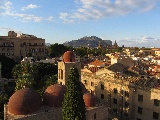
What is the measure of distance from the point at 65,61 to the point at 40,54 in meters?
55.0

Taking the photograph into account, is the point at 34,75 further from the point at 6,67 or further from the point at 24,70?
the point at 6,67

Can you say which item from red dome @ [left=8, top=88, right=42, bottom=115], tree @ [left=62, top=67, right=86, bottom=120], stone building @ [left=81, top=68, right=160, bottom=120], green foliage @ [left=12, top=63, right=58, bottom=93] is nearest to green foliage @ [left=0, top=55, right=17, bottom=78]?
green foliage @ [left=12, top=63, right=58, bottom=93]

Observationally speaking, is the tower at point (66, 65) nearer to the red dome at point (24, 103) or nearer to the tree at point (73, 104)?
the red dome at point (24, 103)

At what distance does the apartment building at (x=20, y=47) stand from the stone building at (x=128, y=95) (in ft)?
147

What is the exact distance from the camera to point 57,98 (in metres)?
28.8

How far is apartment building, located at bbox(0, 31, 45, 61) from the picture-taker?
263 feet

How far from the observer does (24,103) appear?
86.9 feet

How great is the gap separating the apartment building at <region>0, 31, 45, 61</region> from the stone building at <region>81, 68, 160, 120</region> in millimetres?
44740

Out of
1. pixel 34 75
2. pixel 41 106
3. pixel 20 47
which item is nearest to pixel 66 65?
pixel 41 106

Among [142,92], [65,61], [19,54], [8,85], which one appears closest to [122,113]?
[142,92]

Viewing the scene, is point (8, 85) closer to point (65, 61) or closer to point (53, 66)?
point (53, 66)

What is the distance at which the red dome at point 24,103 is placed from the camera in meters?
26.4

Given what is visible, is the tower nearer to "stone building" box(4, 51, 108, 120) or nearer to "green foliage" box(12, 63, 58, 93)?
"green foliage" box(12, 63, 58, 93)

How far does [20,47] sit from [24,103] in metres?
59.9
